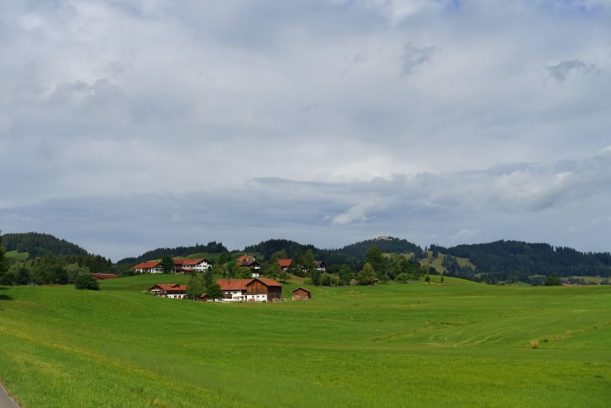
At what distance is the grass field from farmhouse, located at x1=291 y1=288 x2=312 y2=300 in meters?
72.9

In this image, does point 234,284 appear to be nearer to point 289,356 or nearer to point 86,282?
point 86,282

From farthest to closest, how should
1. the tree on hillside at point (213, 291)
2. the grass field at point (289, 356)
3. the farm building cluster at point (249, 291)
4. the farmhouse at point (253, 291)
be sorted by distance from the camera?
the farmhouse at point (253, 291), the farm building cluster at point (249, 291), the tree on hillside at point (213, 291), the grass field at point (289, 356)

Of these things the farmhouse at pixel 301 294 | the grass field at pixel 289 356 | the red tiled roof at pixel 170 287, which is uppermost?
the red tiled roof at pixel 170 287

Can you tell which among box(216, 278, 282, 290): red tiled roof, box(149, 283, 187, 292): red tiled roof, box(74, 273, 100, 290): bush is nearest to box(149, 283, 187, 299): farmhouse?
box(149, 283, 187, 292): red tiled roof

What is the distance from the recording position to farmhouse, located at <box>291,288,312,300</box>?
182600 mm

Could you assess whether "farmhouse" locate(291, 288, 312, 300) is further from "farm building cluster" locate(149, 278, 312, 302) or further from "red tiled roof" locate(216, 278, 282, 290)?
"red tiled roof" locate(216, 278, 282, 290)

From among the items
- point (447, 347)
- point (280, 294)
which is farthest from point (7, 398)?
point (280, 294)

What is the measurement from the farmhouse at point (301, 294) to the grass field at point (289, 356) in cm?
7289

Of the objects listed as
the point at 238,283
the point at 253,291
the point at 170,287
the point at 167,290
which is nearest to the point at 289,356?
the point at 253,291

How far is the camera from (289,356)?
52.9 m

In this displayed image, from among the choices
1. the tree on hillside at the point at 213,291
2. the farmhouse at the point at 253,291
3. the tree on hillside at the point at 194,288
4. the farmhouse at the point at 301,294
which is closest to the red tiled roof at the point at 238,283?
the farmhouse at the point at 253,291

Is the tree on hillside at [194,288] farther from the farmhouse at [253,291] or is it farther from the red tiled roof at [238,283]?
the red tiled roof at [238,283]

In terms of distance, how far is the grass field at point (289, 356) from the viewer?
27.8 metres

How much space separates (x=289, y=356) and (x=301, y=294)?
13311 cm
